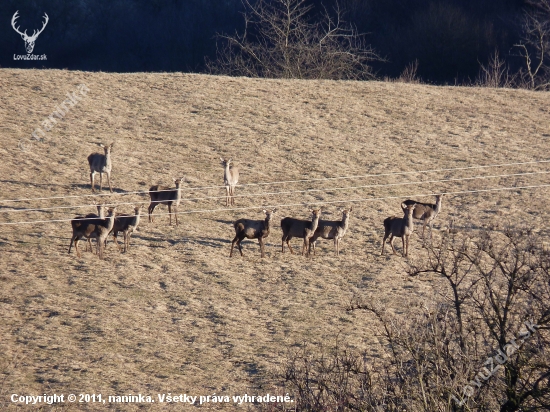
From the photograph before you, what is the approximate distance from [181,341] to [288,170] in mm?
11502

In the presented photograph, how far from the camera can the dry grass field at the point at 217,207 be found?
14195 millimetres

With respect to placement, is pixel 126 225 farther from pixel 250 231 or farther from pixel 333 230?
pixel 333 230

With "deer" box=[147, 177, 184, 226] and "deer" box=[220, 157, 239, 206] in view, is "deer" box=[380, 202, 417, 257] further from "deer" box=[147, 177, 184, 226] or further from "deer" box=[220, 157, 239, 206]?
"deer" box=[147, 177, 184, 226]

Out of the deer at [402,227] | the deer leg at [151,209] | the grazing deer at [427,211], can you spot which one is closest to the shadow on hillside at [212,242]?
the deer leg at [151,209]

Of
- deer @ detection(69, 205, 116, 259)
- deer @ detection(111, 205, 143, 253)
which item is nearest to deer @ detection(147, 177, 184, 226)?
deer @ detection(111, 205, 143, 253)

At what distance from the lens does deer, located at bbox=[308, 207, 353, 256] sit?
63.9ft

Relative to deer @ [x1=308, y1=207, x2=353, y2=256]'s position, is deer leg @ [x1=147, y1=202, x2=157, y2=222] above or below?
above

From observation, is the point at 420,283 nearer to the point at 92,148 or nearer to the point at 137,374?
the point at 137,374

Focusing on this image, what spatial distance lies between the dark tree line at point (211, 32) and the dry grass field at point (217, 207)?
73.3 ft

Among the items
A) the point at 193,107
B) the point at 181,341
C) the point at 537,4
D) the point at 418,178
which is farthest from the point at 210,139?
the point at 537,4

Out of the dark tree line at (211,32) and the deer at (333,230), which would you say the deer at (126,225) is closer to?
the deer at (333,230)

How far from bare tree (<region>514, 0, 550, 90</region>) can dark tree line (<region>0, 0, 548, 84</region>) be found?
29.7 inches

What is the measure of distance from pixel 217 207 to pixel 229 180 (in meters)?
0.90

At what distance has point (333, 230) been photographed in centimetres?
1958
